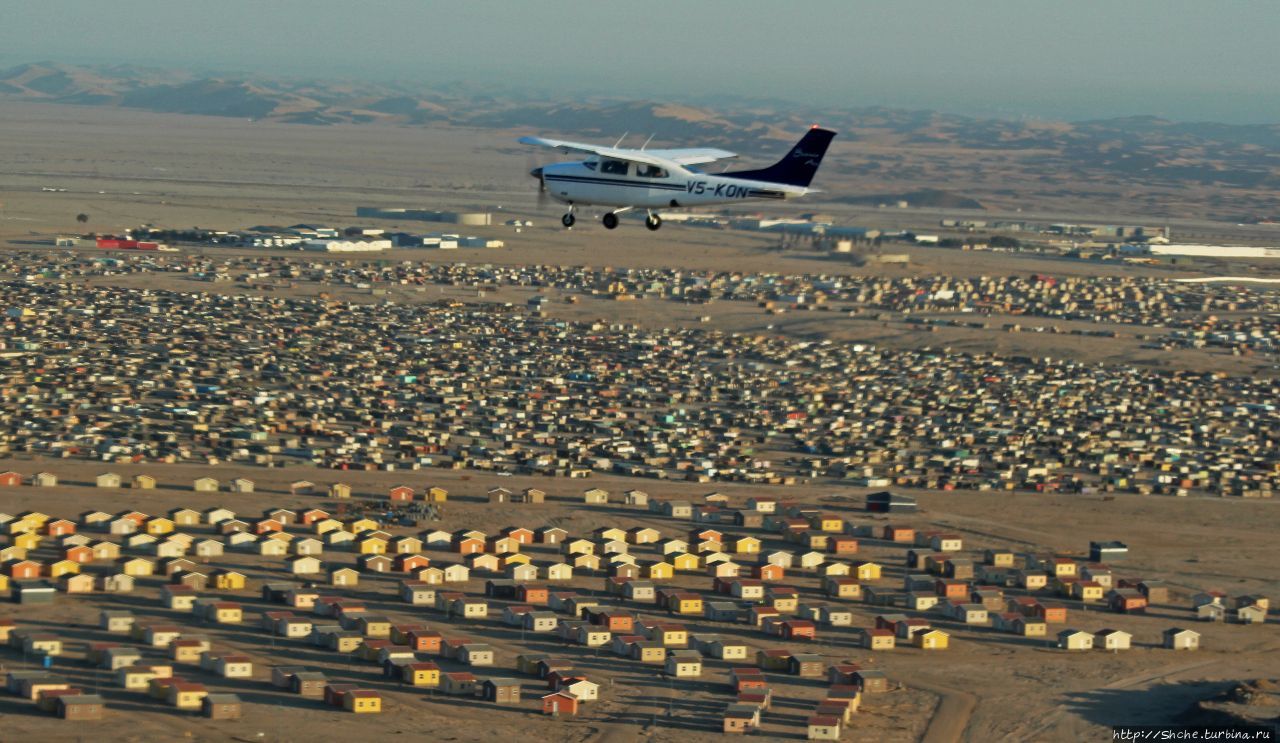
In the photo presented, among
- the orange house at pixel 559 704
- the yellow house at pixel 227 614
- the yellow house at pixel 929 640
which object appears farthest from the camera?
the yellow house at pixel 929 640

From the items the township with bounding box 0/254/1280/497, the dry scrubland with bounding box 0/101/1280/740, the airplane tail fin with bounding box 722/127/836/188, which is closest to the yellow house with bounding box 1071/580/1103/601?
the dry scrubland with bounding box 0/101/1280/740

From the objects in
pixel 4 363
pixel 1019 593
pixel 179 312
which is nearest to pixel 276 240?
pixel 179 312

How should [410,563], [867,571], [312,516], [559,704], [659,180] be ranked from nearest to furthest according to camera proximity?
[559,704], [410,563], [867,571], [659,180], [312,516]

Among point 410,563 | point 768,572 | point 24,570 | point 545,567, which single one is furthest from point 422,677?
point 768,572

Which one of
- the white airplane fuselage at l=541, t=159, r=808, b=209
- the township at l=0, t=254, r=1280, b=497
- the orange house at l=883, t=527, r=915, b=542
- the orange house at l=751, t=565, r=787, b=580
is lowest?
the township at l=0, t=254, r=1280, b=497

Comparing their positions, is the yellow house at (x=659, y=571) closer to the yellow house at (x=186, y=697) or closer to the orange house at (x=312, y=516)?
the orange house at (x=312, y=516)

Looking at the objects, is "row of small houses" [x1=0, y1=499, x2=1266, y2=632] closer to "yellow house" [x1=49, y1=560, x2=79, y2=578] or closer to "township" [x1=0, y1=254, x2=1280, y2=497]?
"yellow house" [x1=49, y1=560, x2=79, y2=578]

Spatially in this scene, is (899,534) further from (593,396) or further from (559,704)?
(593,396)

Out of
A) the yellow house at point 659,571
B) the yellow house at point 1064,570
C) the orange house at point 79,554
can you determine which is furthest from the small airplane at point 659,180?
the orange house at point 79,554
